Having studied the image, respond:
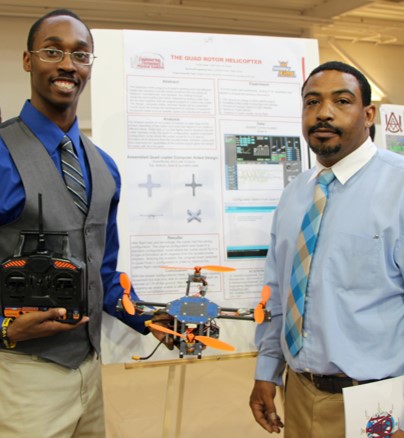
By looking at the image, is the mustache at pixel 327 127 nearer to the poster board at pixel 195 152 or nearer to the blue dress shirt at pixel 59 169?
the poster board at pixel 195 152

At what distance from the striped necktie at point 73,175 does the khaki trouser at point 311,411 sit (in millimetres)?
786

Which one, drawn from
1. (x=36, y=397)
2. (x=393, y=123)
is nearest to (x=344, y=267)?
(x=36, y=397)

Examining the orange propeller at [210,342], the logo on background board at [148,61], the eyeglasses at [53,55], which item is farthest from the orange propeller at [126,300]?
the logo on background board at [148,61]

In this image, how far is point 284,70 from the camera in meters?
1.88

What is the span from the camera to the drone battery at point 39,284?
3.74 feet

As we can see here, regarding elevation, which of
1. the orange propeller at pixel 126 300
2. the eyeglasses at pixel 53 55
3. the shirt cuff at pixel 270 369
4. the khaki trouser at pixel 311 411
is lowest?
the khaki trouser at pixel 311 411

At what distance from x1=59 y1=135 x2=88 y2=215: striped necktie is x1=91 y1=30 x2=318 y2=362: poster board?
39 centimetres

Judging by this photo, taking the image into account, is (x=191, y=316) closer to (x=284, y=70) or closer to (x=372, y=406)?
(x=372, y=406)

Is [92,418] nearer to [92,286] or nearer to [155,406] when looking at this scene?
[92,286]

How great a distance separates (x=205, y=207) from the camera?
1.77 metres

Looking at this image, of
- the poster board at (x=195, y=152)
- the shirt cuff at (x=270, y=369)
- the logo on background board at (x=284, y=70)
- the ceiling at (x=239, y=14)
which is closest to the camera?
the shirt cuff at (x=270, y=369)

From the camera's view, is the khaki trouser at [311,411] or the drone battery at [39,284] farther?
the khaki trouser at [311,411]

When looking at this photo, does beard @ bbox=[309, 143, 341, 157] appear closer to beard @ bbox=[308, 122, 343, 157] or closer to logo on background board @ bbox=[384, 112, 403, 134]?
beard @ bbox=[308, 122, 343, 157]

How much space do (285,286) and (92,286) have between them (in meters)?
0.56
